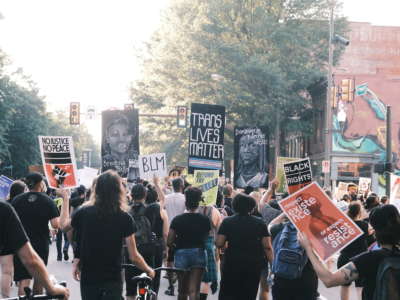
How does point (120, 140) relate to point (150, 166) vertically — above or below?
above

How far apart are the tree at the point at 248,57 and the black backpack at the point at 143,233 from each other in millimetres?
32569

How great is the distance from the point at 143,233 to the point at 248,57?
3495 centimetres

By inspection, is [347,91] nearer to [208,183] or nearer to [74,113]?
[74,113]

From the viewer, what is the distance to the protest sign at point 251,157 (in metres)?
16.5

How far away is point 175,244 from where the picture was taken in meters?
9.43

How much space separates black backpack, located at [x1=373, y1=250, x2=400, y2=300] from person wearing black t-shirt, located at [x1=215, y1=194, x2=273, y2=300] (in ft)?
11.5

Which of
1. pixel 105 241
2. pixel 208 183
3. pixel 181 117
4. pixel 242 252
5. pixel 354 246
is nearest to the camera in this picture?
pixel 105 241

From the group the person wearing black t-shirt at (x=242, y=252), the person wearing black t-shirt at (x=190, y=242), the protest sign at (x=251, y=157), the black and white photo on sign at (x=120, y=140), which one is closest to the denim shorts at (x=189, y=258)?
the person wearing black t-shirt at (x=190, y=242)

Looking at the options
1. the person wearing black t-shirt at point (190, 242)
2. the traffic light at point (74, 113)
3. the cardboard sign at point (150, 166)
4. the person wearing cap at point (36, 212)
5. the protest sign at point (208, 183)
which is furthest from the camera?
the traffic light at point (74, 113)

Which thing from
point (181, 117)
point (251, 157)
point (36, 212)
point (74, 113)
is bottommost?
point (36, 212)

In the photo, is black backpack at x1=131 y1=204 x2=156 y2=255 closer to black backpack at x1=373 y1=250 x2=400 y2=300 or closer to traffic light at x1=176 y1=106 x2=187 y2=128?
black backpack at x1=373 y1=250 x2=400 y2=300

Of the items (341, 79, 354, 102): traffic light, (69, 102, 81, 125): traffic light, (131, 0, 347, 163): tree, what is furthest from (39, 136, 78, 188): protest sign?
(131, 0, 347, 163): tree

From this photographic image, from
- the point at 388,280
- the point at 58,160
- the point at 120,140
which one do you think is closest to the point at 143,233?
the point at 58,160

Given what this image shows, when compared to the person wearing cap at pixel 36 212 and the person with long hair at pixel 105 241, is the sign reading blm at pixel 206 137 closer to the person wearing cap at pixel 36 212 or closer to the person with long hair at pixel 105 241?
the person wearing cap at pixel 36 212
